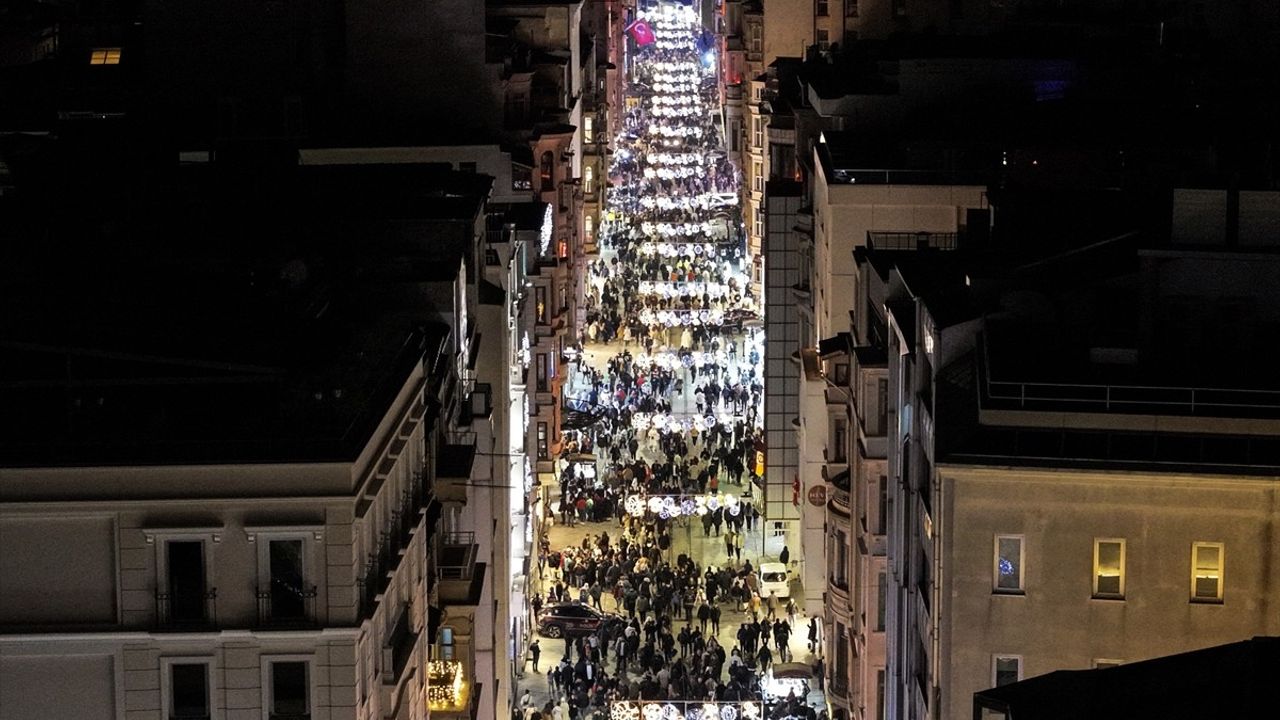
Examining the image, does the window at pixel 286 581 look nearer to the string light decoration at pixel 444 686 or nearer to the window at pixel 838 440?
the string light decoration at pixel 444 686

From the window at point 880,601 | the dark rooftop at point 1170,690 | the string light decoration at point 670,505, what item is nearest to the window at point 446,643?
the window at point 880,601

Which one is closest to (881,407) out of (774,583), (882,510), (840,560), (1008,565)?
(882,510)

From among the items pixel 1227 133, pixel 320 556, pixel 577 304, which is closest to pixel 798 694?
pixel 1227 133

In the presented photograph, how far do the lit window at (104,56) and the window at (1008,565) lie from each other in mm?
48219

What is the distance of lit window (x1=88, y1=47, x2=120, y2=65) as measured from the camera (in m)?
80.0

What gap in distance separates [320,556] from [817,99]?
43559mm

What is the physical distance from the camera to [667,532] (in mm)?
85750

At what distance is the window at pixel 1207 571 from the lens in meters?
38.1

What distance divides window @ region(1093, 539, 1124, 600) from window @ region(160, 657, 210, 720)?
1384 cm

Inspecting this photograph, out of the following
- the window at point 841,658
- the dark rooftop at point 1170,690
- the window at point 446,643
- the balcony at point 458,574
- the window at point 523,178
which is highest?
the window at point 523,178

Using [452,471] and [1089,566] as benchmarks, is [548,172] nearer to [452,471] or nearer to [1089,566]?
[452,471]

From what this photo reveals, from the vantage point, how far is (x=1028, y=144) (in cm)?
6456

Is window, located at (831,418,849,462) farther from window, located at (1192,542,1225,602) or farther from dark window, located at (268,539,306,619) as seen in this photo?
dark window, located at (268,539,306,619)

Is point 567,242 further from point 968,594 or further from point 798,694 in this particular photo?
point 968,594
